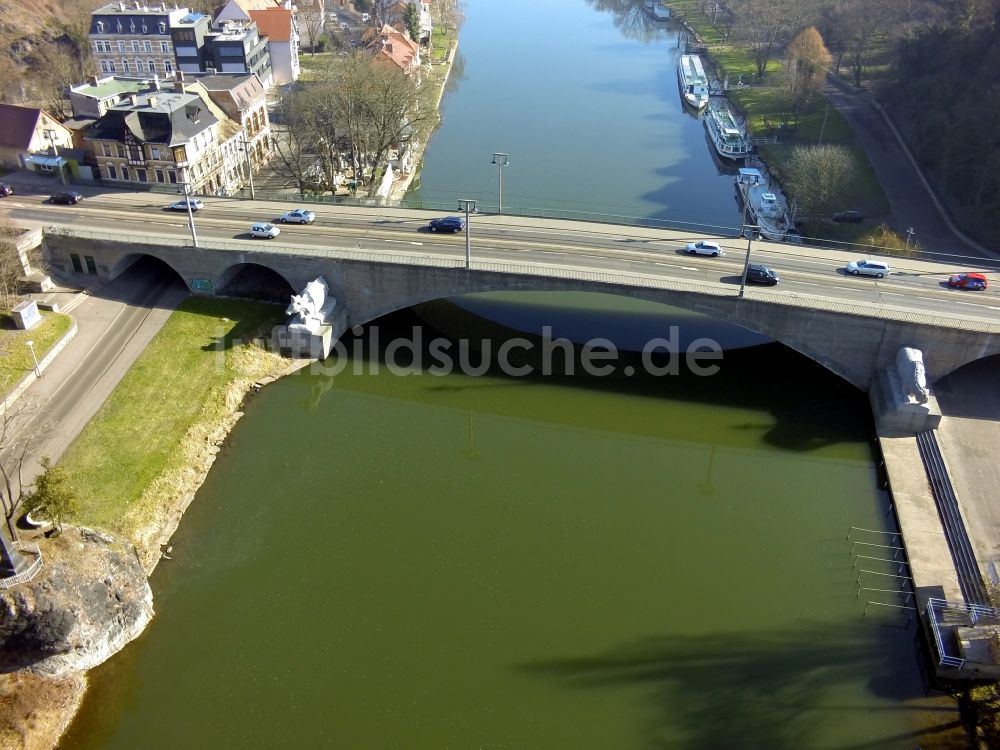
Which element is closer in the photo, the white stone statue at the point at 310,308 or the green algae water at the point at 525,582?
the green algae water at the point at 525,582

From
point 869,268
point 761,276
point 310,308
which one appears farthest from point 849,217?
point 310,308

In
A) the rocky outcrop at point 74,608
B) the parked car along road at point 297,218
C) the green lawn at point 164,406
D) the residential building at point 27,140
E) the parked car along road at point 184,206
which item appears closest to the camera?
the rocky outcrop at point 74,608

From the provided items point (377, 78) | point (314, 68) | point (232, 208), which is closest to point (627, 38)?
point (314, 68)

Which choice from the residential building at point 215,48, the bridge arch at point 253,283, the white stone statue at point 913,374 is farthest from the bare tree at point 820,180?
the residential building at point 215,48

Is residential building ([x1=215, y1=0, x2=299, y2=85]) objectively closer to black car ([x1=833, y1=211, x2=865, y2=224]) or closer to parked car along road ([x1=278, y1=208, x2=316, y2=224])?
parked car along road ([x1=278, y1=208, x2=316, y2=224])

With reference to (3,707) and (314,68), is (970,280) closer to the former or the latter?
(3,707)

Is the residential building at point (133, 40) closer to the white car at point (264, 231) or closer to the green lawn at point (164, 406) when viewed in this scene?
the white car at point (264, 231)

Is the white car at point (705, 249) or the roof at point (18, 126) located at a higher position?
the roof at point (18, 126)
